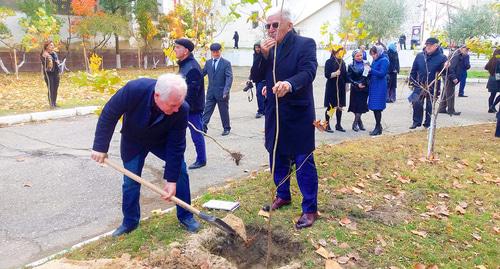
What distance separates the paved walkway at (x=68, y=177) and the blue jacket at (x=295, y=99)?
1949 mm

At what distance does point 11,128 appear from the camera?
9.52m

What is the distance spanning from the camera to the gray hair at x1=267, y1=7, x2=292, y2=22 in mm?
3771

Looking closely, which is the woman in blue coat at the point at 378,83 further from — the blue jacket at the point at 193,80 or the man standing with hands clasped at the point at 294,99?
the man standing with hands clasped at the point at 294,99

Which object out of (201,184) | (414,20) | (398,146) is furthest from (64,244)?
(414,20)

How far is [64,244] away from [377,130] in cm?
656

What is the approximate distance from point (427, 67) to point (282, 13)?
19.7 ft

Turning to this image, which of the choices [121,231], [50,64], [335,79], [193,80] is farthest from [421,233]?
[50,64]

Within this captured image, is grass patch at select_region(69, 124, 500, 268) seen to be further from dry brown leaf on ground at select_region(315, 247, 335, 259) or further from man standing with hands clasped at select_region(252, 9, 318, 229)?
man standing with hands clasped at select_region(252, 9, 318, 229)

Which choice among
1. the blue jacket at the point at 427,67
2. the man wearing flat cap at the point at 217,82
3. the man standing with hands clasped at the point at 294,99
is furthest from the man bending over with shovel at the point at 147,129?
the blue jacket at the point at 427,67

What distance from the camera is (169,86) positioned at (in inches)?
134

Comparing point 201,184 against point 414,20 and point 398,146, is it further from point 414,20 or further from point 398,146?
point 414,20

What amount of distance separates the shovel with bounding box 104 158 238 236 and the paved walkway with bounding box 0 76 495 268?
1.06 metres

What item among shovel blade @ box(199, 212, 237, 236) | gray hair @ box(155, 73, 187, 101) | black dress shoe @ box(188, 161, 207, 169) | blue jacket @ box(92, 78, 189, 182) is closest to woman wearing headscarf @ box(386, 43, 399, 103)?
black dress shoe @ box(188, 161, 207, 169)

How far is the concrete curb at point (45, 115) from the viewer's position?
9938 millimetres
